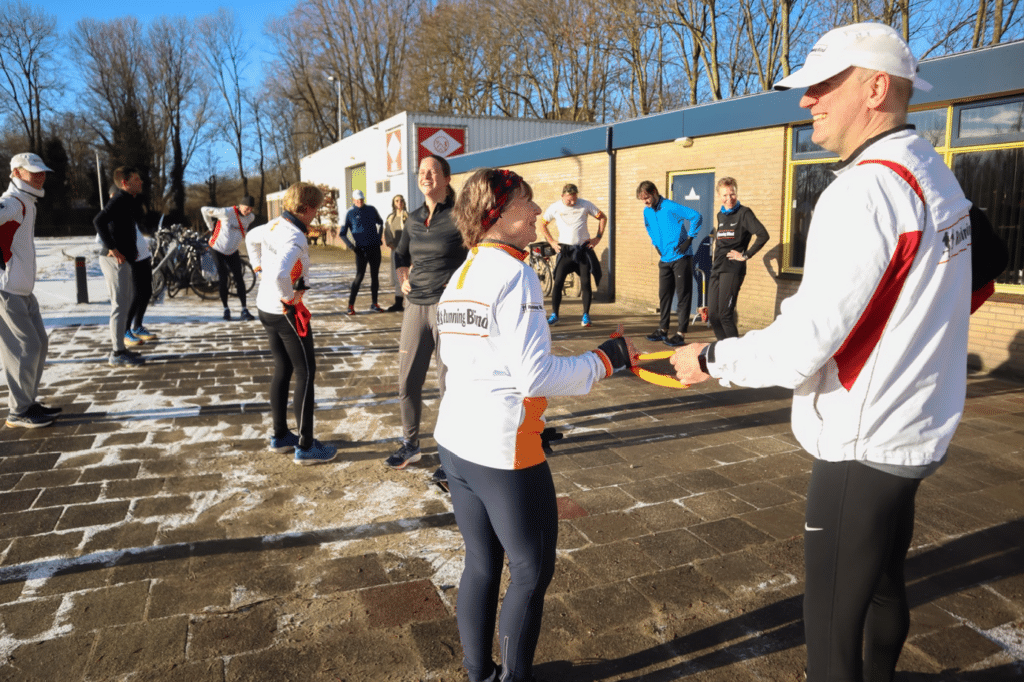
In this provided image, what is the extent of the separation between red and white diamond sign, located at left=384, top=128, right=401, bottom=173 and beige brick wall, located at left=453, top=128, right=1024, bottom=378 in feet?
A: 25.0

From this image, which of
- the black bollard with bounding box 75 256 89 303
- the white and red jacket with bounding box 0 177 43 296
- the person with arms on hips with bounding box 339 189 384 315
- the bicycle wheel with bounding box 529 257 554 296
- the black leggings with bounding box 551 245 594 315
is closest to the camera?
the white and red jacket with bounding box 0 177 43 296

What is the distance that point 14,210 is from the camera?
18.3 ft

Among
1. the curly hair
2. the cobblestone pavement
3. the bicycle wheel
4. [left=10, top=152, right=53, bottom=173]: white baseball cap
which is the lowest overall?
the cobblestone pavement

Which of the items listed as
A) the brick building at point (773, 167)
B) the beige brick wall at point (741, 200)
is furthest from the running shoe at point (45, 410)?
the brick building at point (773, 167)

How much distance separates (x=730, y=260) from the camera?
7996 mm

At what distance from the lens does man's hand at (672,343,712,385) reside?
78.2 inches

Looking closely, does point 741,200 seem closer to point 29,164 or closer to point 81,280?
point 29,164

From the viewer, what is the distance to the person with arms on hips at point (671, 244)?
8.97 m

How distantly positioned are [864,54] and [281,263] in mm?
3664

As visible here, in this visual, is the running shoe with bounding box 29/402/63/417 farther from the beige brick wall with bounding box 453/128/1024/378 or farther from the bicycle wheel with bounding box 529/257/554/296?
the bicycle wheel with bounding box 529/257/554/296

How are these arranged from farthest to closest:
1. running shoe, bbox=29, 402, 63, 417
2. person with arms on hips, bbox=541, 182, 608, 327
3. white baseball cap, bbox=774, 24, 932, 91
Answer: person with arms on hips, bbox=541, 182, 608, 327 < running shoe, bbox=29, 402, 63, 417 < white baseball cap, bbox=774, 24, 932, 91

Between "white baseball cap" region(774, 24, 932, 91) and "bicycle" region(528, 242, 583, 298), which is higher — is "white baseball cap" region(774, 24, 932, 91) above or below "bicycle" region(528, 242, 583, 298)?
above

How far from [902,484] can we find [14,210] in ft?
20.9

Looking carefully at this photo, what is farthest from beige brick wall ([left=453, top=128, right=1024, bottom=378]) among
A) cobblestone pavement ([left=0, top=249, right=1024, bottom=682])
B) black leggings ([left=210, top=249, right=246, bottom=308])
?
black leggings ([left=210, top=249, right=246, bottom=308])
